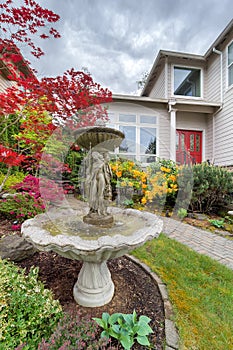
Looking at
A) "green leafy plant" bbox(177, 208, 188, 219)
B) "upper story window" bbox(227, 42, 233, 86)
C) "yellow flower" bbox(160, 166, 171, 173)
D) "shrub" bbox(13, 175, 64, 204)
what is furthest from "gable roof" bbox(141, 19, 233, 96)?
"shrub" bbox(13, 175, 64, 204)

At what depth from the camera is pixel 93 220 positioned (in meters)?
1.81

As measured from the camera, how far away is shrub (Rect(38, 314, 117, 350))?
1.01m

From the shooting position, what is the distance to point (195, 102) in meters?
7.21

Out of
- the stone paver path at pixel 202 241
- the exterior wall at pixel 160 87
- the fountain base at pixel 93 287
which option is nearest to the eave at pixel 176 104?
the exterior wall at pixel 160 87

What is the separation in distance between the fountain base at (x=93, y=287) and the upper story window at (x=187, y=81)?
840 centimetres

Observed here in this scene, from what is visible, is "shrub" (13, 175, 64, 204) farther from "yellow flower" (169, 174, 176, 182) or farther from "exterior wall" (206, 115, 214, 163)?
"exterior wall" (206, 115, 214, 163)

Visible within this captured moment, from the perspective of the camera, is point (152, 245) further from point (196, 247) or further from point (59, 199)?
point (59, 199)

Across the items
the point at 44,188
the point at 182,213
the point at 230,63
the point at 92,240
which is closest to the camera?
the point at 92,240

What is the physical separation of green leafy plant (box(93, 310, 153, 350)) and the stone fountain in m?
0.34

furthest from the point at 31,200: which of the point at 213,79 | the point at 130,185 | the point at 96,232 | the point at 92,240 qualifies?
the point at 213,79

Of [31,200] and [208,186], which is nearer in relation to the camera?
[31,200]

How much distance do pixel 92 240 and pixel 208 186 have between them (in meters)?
4.35

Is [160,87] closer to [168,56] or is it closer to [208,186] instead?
[168,56]

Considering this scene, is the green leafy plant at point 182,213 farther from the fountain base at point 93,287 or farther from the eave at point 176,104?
the eave at point 176,104
